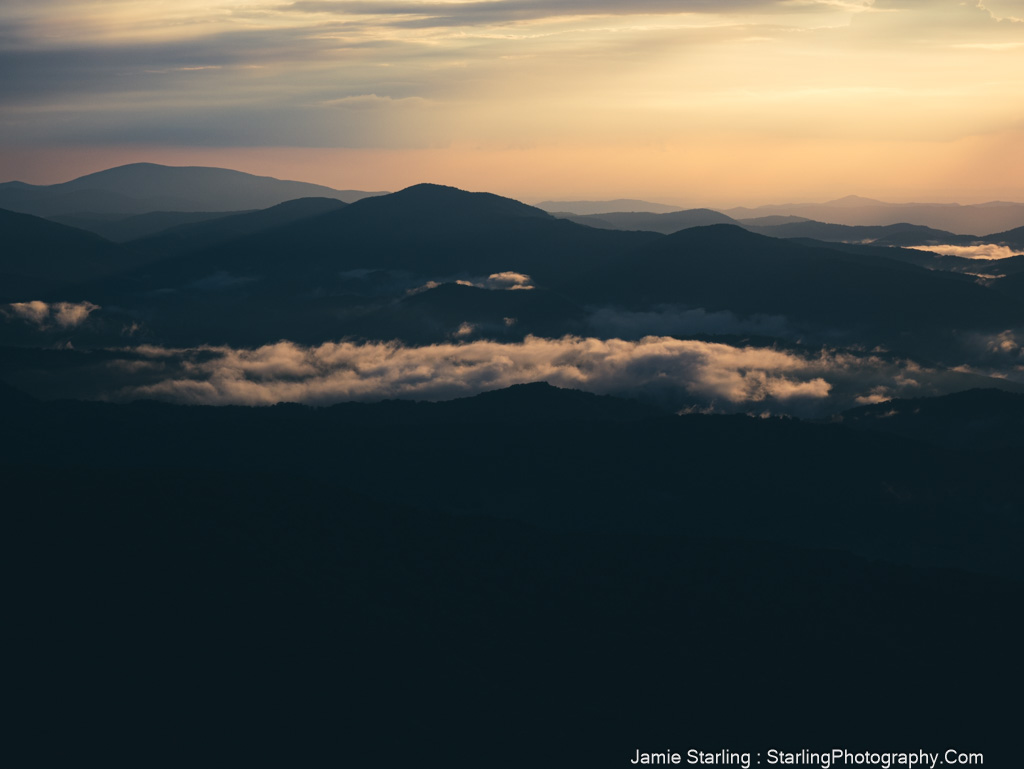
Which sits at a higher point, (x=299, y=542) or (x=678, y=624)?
(x=299, y=542)

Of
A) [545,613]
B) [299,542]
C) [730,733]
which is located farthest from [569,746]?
[299,542]

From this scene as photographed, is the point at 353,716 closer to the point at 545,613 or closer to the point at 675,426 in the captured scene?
the point at 545,613

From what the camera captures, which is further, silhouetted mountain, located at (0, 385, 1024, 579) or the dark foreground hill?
silhouetted mountain, located at (0, 385, 1024, 579)

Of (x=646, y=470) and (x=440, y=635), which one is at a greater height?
(x=646, y=470)

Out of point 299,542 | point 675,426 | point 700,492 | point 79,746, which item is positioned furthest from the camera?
point 675,426

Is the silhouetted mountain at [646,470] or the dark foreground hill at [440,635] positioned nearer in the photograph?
the dark foreground hill at [440,635]

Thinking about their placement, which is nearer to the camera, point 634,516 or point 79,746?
point 79,746

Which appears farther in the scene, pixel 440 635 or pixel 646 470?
pixel 646 470

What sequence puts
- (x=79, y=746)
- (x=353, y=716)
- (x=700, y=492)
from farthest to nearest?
1. (x=700, y=492)
2. (x=353, y=716)
3. (x=79, y=746)
